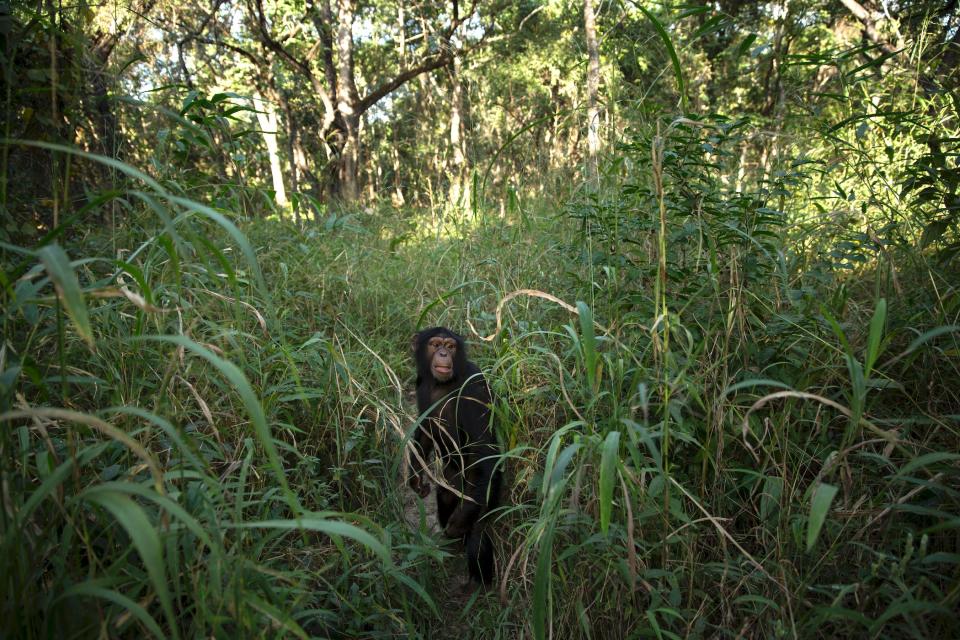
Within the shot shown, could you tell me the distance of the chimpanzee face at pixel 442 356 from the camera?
9.76 ft

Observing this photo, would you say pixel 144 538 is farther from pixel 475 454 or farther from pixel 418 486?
pixel 418 486

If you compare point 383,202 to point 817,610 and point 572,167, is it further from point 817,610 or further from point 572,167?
point 817,610

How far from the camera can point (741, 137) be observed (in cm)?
276

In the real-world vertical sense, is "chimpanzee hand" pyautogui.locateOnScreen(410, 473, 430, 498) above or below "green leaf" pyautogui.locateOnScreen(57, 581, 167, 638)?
below

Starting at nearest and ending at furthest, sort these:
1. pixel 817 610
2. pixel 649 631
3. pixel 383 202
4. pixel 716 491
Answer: pixel 817 610
pixel 649 631
pixel 716 491
pixel 383 202

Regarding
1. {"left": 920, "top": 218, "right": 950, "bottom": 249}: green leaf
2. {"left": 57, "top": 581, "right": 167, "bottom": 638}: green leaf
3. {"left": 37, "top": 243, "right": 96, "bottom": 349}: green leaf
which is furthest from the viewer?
{"left": 920, "top": 218, "right": 950, "bottom": 249}: green leaf

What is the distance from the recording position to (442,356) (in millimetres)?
2984

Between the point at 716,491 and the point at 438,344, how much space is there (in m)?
1.51

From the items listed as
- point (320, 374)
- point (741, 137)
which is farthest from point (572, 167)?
point (320, 374)

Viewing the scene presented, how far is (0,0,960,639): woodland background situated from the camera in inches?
58.5

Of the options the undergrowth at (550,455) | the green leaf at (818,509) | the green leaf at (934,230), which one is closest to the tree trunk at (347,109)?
the undergrowth at (550,455)

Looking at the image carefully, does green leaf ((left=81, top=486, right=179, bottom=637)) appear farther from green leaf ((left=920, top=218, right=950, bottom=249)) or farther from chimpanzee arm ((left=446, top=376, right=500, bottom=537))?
green leaf ((left=920, top=218, right=950, bottom=249))

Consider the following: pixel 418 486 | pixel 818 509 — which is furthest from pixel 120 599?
pixel 418 486

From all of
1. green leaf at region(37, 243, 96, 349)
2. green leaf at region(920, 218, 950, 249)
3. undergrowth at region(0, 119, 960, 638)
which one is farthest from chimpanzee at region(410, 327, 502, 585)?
green leaf at region(920, 218, 950, 249)
